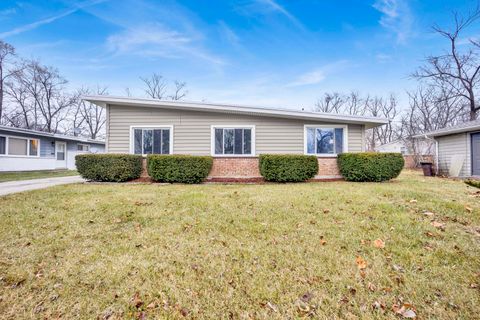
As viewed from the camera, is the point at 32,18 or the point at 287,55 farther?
the point at 287,55

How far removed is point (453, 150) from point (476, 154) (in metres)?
1.38

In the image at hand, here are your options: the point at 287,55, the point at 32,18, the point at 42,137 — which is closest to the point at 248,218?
the point at 287,55

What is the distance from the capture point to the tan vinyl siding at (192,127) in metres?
10.6

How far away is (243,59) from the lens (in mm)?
16891

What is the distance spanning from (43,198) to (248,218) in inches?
222

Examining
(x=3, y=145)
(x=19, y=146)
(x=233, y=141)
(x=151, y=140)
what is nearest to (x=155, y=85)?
(x=19, y=146)

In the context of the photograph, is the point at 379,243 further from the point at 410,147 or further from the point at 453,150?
the point at 410,147

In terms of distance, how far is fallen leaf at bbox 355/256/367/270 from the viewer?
8.58 feet

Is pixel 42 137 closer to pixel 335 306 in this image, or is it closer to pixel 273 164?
pixel 273 164

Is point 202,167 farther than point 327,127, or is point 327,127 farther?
point 327,127

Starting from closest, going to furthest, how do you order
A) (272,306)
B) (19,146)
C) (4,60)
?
(272,306) → (19,146) → (4,60)

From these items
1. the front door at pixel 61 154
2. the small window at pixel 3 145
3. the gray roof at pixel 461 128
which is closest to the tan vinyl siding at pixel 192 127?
the gray roof at pixel 461 128

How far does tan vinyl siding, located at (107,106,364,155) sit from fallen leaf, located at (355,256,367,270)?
7.92m

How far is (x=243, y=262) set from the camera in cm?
277
